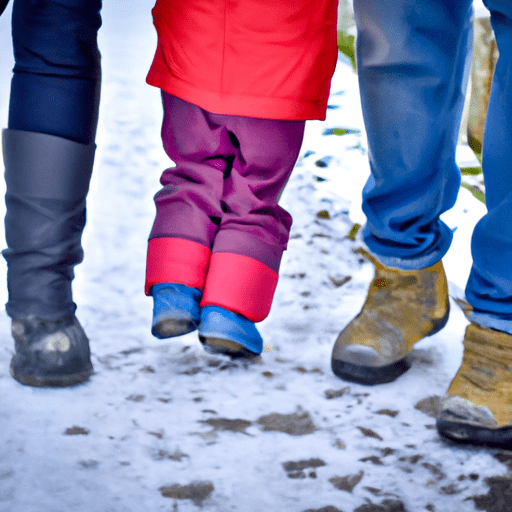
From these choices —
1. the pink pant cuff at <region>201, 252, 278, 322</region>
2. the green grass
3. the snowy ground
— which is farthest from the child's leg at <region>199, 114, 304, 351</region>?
the green grass

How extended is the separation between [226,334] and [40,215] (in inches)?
13.6

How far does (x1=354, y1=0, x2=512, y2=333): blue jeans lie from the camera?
2.82 feet

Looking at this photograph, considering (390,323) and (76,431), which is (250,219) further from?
(76,431)

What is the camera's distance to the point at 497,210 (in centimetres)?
86

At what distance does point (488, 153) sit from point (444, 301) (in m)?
0.33

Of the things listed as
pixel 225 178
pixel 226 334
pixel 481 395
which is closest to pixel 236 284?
pixel 226 334

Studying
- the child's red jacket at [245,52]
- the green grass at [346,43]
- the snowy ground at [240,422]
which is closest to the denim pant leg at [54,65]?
the child's red jacket at [245,52]

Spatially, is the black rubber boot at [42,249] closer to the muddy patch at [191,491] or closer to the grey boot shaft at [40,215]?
the grey boot shaft at [40,215]

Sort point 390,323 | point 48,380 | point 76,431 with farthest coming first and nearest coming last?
1. point 390,323
2. point 48,380
3. point 76,431

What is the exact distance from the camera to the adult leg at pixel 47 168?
91 centimetres

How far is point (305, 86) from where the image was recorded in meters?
1.04

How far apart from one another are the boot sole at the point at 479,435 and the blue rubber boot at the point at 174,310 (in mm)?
435

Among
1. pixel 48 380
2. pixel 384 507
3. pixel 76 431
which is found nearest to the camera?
pixel 384 507

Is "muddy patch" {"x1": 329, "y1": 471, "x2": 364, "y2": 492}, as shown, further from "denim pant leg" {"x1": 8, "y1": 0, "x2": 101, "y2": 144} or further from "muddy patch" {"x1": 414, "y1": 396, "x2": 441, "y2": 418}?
"denim pant leg" {"x1": 8, "y1": 0, "x2": 101, "y2": 144}
